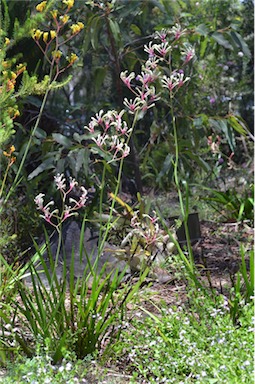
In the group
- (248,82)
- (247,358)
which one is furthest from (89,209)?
(248,82)

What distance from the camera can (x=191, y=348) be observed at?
2.11 meters

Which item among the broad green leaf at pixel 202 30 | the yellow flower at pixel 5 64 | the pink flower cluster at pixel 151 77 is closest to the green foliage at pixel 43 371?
the pink flower cluster at pixel 151 77

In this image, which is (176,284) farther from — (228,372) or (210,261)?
(228,372)

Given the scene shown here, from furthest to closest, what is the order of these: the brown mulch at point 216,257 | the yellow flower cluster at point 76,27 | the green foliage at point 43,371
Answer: the brown mulch at point 216,257
the yellow flower cluster at point 76,27
the green foliage at point 43,371

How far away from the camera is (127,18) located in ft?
12.9

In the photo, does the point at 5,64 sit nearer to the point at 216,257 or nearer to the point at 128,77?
the point at 128,77

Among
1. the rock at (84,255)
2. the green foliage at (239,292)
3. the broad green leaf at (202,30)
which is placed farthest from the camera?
the broad green leaf at (202,30)

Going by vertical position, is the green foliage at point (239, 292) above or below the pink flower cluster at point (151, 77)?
below

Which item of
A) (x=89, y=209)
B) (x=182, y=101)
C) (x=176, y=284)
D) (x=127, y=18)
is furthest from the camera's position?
(x=182, y=101)

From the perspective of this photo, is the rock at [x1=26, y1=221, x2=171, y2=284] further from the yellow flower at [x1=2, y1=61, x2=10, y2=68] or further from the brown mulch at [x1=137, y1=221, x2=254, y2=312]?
the yellow flower at [x1=2, y1=61, x2=10, y2=68]

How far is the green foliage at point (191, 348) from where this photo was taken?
2.01 meters

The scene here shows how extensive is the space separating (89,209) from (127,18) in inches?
52.6

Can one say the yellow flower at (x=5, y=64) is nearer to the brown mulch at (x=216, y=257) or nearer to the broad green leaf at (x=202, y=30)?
the brown mulch at (x=216, y=257)

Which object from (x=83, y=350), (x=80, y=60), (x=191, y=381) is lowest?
(x=191, y=381)
